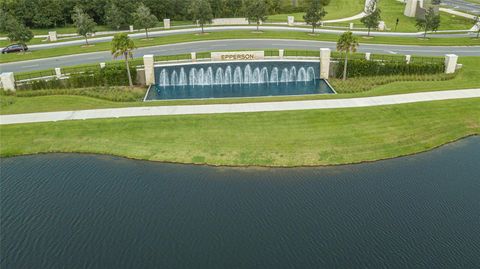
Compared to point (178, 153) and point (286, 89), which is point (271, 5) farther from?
point (178, 153)

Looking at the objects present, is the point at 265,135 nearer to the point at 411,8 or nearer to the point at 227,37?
the point at 227,37

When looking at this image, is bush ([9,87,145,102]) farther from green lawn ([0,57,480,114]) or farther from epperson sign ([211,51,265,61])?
epperson sign ([211,51,265,61])

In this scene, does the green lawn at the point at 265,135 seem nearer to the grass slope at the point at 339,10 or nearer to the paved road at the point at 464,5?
the grass slope at the point at 339,10

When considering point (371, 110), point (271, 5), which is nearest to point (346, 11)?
point (271, 5)


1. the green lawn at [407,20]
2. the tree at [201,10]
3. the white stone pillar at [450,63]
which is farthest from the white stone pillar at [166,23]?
the white stone pillar at [450,63]

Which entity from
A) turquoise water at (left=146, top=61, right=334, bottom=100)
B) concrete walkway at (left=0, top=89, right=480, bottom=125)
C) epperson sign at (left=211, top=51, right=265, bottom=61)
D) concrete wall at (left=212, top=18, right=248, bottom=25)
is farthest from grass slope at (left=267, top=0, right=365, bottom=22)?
concrete walkway at (left=0, top=89, right=480, bottom=125)
